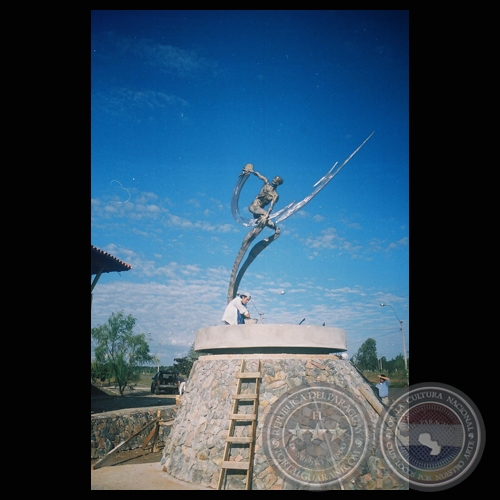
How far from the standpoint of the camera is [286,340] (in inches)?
370

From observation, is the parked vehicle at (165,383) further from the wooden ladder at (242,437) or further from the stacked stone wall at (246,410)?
the wooden ladder at (242,437)

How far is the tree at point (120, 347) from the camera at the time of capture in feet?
106

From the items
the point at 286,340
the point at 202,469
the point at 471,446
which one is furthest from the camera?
the point at 286,340

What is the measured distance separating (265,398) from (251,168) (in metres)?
6.26

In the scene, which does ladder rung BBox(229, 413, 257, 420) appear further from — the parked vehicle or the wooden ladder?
the parked vehicle

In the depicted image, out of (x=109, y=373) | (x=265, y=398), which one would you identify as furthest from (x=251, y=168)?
(x=109, y=373)

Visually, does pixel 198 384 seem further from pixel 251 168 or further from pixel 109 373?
pixel 109 373

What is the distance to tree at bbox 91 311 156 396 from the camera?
32219mm

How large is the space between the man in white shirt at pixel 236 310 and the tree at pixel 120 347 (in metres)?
23.3

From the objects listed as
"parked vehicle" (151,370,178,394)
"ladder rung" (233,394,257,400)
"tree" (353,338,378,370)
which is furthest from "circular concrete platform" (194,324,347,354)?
"tree" (353,338,378,370)

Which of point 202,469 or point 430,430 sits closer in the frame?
point 430,430

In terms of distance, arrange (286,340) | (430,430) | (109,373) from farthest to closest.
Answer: (109,373) → (286,340) → (430,430)

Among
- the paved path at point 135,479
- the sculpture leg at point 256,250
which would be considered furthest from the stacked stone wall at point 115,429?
the sculpture leg at point 256,250

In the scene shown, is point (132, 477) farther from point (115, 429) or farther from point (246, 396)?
point (115, 429)
